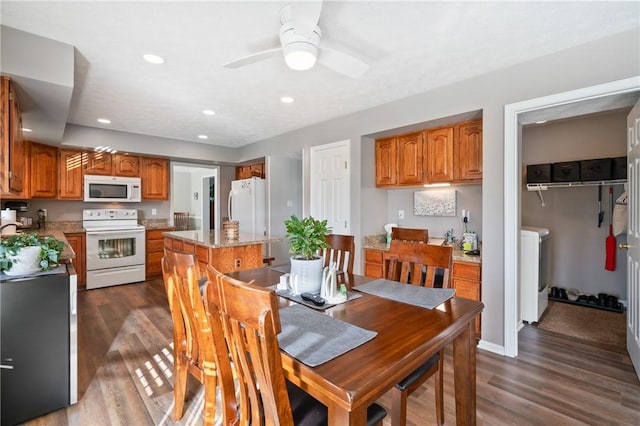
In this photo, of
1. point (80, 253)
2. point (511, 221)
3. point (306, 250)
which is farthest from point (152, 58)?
point (80, 253)

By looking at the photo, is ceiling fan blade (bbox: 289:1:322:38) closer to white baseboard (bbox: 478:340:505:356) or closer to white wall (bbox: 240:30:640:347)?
white wall (bbox: 240:30:640:347)

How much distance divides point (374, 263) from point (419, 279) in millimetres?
1606

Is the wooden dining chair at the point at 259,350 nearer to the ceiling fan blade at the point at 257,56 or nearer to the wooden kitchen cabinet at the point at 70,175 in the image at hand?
the ceiling fan blade at the point at 257,56

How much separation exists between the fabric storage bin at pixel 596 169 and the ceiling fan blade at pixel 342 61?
10.7ft

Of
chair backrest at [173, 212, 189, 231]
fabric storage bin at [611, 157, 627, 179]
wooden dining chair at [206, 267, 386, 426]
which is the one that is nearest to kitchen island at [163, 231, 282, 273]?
wooden dining chair at [206, 267, 386, 426]

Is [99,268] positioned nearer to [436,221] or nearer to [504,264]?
[436,221]

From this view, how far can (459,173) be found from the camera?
2.96 meters

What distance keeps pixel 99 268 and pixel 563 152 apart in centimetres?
678

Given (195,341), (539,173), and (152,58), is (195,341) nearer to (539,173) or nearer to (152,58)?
(152,58)

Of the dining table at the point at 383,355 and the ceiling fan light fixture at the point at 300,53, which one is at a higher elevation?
the ceiling fan light fixture at the point at 300,53

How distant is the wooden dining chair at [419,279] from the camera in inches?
52.7

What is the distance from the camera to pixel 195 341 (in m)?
1.59

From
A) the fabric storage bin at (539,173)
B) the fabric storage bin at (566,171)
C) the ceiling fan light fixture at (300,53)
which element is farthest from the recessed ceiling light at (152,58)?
the fabric storage bin at (566,171)

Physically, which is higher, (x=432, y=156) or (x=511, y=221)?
(x=432, y=156)
